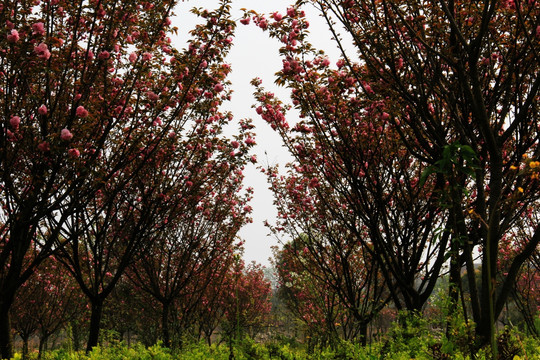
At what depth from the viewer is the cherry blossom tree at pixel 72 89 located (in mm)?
4488

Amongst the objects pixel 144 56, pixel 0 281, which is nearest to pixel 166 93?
pixel 144 56

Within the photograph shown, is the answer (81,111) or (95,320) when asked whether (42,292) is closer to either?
(95,320)

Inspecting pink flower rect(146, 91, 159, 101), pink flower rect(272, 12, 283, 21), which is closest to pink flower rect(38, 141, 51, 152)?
pink flower rect(146, 91, 159, 101)

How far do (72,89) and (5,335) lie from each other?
373cm

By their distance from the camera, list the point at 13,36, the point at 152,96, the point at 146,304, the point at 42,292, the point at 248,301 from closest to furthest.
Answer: the point at 13,36 < the point at 152,96 < the point at 42,292 < the point at 146,304 < the point at 248,301

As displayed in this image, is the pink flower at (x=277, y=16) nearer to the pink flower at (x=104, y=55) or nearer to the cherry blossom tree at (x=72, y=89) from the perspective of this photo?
the cherry blossom tree at (x=72, y=89)

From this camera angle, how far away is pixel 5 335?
5.48 metres

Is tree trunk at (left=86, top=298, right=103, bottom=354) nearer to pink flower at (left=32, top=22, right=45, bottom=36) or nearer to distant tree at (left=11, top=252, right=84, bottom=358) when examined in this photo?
pink flower at (left=32, top=22, right=45, bottom=36)

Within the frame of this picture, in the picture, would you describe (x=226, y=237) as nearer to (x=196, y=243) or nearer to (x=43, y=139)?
(x=196, y=243)

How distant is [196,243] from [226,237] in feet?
5.10

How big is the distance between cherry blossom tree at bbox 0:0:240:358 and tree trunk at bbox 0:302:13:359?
1 cm

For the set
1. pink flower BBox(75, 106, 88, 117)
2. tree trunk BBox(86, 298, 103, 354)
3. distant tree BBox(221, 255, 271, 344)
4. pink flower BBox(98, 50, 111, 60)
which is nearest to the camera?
pink flower BBox(75, 106, 88, 117)

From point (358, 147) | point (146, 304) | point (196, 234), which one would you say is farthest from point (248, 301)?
point (358, 147)

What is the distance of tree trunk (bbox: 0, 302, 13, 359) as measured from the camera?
5344 millimetres
